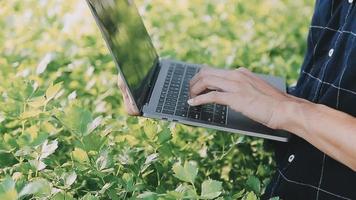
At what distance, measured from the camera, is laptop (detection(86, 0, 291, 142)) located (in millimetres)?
1567

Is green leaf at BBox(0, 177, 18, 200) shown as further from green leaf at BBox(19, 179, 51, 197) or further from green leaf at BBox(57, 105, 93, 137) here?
green leaf at BBox(57, 105, 93, 137)

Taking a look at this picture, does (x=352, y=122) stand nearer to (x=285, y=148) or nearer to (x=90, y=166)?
(x=285, y=148)

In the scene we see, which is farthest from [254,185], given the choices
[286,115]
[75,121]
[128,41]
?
[128,41]

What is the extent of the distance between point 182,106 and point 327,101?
1.13 ft

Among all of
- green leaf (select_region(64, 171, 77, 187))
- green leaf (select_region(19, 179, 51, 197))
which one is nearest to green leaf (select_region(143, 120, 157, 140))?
green leaf (select_region(64, 171, 77, 187))

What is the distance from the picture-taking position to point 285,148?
1717 mm

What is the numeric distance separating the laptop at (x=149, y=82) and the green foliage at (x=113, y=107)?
0.06m

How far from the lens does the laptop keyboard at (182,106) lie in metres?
1.63

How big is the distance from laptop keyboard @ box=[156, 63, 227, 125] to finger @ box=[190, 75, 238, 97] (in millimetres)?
67

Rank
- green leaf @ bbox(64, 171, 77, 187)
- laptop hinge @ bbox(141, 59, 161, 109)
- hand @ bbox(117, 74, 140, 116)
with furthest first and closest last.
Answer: laptop hinge @ bbox(141, 59, 161, 109) < hand @ bbox(117, 74, 140, 116) < green leaf @ bbox(64, 171, 77, 187)

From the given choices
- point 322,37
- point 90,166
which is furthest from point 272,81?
point 90,166

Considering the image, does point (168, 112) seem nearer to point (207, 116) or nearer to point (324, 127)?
point (207, 116)

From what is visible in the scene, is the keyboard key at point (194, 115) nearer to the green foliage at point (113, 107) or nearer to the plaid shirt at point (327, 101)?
the green foliage at point (113, 107)

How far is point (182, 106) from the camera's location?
169 cm
